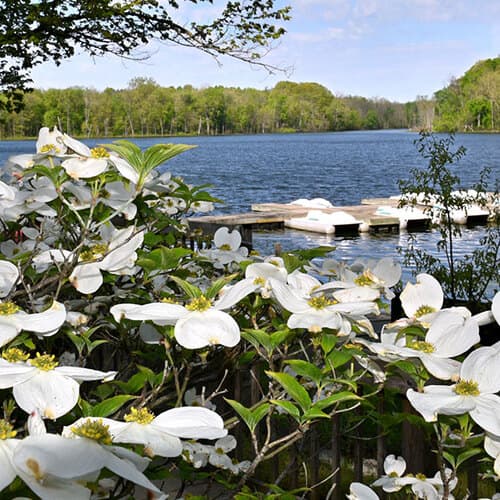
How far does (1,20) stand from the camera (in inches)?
182

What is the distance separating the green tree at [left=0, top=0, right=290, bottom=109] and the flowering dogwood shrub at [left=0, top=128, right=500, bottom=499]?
139 inches

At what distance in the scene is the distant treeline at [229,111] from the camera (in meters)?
77.9

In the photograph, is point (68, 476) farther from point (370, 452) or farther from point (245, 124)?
point (245, 124)

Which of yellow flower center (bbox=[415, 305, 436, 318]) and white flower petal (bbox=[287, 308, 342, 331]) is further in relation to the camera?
yellow flower center (bbox=[415, 305, 436, 318])

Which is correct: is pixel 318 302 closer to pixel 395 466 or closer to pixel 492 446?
pixel 492 446

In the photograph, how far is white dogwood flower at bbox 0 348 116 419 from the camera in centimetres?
70

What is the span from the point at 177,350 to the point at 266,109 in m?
101

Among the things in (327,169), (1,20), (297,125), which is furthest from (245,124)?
(1,20)

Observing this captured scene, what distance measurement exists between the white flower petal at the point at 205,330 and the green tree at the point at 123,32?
4.03m

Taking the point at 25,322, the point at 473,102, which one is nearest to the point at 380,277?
the point at 25,322

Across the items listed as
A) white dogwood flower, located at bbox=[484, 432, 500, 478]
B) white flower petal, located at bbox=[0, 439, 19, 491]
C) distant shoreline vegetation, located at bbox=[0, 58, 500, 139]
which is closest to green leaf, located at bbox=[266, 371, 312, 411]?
white dogwood flower, located at bbox=[484, 432, 500, 478]

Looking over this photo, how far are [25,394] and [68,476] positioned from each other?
0.64ft

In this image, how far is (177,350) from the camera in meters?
1.17

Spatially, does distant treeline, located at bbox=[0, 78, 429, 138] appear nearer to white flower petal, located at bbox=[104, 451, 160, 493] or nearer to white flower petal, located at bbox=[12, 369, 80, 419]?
white flower petal, located at bbox=[12, 369, 80, 419]
